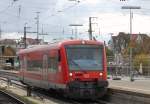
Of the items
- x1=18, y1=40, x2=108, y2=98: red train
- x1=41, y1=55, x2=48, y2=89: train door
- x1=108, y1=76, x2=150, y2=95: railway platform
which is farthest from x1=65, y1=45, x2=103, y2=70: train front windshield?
x1=41, y1=55, x2=48, y2=89: train door

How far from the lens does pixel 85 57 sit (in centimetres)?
2742

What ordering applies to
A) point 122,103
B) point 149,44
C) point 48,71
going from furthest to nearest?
1. point 149,44
2. point 48,71
3. point 122,103

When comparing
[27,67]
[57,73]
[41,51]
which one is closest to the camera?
[57,73]

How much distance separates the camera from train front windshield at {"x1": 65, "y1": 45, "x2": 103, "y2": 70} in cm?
2697

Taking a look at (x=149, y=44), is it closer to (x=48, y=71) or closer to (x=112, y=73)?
(x=112, y=73)

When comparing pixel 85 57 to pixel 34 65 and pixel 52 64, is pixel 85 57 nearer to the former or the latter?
pixel 52 64

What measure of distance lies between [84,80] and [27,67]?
42.6ft

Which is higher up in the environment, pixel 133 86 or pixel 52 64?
pixel 52 64

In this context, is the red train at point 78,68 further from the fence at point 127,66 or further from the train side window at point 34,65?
the fence at point 127,66

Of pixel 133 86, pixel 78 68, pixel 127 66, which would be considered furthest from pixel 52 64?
pixel 127 66

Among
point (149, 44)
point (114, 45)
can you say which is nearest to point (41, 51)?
point (149, 44)

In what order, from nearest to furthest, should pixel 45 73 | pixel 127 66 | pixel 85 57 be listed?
pixel 85 57
pixel 45 73
pixel 127 66

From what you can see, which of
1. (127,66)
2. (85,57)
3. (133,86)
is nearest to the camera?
(85,57)

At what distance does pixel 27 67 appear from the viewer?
38938 millimetres
